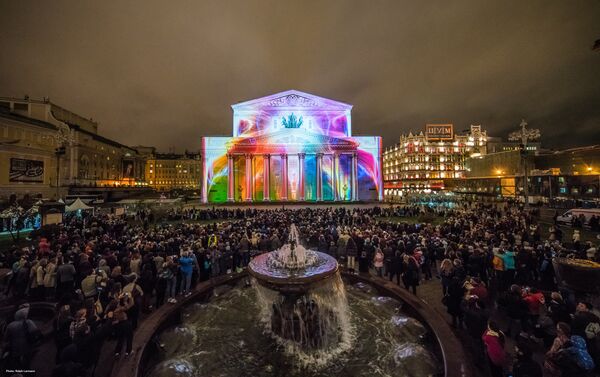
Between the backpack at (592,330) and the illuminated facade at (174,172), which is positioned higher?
the illuminated facade at (174,172)

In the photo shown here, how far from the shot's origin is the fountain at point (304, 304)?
620cm

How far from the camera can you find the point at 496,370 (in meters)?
4.55

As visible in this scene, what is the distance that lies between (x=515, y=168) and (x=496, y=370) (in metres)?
53.5

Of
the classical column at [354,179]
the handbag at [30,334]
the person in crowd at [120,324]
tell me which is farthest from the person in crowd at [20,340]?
the classical column at [354,179]

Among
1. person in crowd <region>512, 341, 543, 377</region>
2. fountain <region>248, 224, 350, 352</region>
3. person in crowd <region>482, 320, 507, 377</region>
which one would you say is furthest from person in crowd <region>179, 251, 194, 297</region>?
person in crowd <region>512, 341, 543, 377</region>

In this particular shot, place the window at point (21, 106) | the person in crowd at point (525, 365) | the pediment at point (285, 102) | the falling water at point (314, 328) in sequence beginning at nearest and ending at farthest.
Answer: the person in crowd at point (525, 365)
the falling water at point (314, 328)
the pediment at point (285, 102)
the window at point (21, 106)

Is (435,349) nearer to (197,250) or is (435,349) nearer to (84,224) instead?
(197,250)

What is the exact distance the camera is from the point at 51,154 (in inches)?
1590

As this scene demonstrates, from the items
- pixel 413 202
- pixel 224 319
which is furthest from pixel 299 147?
pixel 224 319

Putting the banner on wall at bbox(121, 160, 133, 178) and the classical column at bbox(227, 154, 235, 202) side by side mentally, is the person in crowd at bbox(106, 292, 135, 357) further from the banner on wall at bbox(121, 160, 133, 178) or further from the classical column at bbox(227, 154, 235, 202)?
the banner on wall at bbox(121, 160, 133, 178)

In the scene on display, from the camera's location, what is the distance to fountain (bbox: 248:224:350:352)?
244 inches

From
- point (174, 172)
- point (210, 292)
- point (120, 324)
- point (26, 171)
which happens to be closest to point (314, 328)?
point (120, 324)

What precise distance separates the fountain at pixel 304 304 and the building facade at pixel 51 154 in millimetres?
33292

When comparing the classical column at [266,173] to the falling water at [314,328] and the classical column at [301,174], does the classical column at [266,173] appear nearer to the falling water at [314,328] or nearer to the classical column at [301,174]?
the classical column at [301,174]
